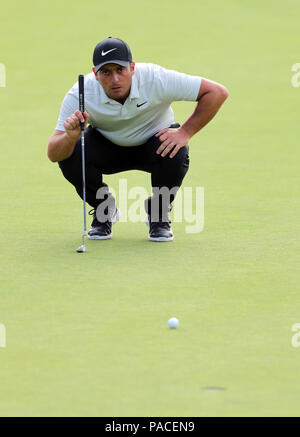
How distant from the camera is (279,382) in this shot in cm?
348

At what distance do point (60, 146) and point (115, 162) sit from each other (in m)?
0.53

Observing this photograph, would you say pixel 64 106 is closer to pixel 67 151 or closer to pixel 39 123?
pixel 67 151

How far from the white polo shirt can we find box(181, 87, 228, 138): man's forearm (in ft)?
0.24

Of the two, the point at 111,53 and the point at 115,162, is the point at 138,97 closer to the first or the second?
the point at 111,53

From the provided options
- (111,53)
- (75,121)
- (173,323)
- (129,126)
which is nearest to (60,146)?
(75,121)

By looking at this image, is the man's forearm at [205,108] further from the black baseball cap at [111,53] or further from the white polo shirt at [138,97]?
the black baseball cap at [111,53]

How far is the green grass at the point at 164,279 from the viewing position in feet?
11.3

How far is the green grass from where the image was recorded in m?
3.45

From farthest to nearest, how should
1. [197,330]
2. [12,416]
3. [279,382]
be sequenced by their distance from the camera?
[197,330], [279,382], [12,416]

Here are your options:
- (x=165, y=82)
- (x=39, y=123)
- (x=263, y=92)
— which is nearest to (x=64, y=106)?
(x=165, y=82)

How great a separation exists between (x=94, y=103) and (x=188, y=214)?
129 centimetres

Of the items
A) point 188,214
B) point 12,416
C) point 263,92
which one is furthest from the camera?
point 263,92

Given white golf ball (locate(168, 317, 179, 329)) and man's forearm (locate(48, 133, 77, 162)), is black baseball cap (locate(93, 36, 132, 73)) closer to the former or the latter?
man's forearm (locate(48, 133, 77, 162))

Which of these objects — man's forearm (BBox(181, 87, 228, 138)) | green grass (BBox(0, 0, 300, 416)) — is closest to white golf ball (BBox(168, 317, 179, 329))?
green grass (BBox(0, 0, 300, 416))
